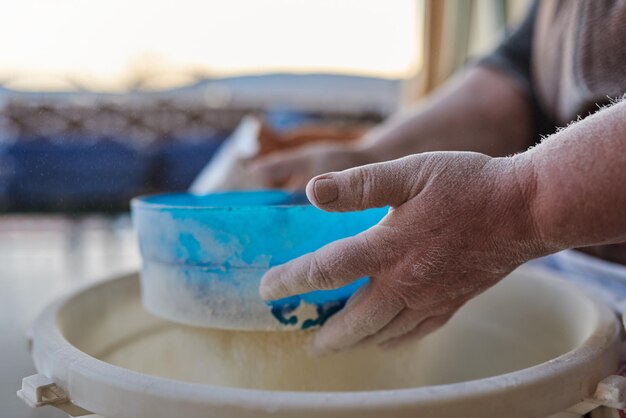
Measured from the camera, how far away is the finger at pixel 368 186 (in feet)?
1.21

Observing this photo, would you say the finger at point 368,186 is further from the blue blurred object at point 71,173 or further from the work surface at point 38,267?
the blue blurred object at point 71,173

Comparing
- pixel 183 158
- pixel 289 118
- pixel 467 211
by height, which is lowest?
pixel 183 158

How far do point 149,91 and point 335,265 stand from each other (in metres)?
2.53

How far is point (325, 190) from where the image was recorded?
14.5 inches

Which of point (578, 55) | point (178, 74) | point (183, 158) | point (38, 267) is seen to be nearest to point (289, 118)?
point (183, 158)

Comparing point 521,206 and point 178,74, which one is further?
point 178,74

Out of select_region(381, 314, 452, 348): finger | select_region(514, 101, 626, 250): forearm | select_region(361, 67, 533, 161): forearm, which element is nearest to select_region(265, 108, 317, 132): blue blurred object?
select_region(361, 67, 533, 161): forearm

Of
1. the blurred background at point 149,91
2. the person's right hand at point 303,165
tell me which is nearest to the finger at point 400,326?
the person's right hand at point 303,165

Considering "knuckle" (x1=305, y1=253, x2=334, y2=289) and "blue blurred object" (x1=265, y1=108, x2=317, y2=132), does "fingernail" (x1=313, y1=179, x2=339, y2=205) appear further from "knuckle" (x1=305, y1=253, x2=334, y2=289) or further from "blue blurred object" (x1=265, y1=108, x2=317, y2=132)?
"blue blurred object" (x1=265, y1=108, x2=317, y2=132)

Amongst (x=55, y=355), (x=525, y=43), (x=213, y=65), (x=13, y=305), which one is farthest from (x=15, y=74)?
(x=55, y=355)

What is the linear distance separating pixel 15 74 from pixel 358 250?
2.46 meters

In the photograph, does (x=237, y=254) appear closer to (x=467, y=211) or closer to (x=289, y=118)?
(x=467, y=211)

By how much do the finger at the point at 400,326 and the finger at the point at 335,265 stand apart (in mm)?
58

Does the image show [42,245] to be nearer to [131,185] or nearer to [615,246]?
[131,185]
